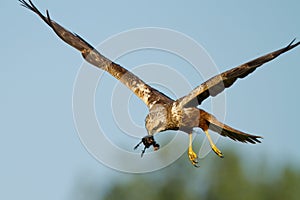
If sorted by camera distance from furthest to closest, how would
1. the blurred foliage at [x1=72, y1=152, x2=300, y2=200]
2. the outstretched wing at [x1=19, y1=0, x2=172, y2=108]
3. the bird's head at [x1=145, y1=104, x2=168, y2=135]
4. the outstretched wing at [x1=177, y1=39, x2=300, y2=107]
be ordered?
the blurred foliage at [x1=72, y1=152, x2=300, y2=200] → the outstretched wing at [x1=19, y1=0, x2=172, y2=108] → the bird's head at [x1=145, y1=104, x2=168, y2=135] → the outstretched wing at [x1=177, y1=39, x2=300, y2=107]

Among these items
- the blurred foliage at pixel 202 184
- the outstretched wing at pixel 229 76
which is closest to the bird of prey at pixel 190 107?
the outstretched wing at pixel 229 76

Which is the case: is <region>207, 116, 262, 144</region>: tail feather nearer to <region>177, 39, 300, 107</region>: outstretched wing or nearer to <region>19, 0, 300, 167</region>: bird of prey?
<region>19, 0, 300, 167</region>: bird of prey

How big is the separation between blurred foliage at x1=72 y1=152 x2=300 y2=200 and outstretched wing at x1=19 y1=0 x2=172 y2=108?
40192mm

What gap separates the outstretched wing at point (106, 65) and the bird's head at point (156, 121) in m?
0.99

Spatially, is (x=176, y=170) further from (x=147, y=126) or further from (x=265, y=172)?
(x=147, y=126)

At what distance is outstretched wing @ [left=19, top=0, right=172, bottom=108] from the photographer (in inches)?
1035

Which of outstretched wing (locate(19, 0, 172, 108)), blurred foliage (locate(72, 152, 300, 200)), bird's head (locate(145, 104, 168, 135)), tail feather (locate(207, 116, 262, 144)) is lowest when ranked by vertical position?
tail feather (locate(207, 116, 262, 144))

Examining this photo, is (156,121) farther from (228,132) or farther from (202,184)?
(202,184)

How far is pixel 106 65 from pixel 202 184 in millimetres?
42560

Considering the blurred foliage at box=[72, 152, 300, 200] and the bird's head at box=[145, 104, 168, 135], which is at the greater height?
the blurred foliage at box=[72, 152, 300, 200]

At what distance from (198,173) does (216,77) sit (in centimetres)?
4688

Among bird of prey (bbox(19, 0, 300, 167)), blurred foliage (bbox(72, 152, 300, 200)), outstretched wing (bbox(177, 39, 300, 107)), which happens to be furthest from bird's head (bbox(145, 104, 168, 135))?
blurred foliage (bbox(72, 152, 300, 200))

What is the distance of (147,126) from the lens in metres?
24.5

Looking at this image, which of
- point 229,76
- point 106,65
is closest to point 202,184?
point 106,65
